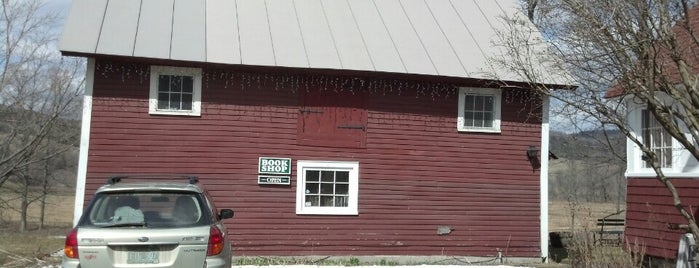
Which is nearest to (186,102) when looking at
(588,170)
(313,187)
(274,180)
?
(274,180)

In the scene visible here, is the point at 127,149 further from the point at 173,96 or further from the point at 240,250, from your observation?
the point at 240,250

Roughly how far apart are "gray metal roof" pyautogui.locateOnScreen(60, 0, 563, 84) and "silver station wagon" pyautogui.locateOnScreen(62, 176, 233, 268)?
5.68 meters

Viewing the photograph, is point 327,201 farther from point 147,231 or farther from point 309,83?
point 147,231

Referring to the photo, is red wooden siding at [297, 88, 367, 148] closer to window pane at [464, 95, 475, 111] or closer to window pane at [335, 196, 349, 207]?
window pane at [335, 196, 349, 207]

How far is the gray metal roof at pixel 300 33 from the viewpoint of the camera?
12938 mm

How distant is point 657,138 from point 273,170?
7983 mm

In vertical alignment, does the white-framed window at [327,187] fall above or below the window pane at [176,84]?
below

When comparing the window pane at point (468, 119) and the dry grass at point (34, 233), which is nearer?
the dry grass at point (34, 233)

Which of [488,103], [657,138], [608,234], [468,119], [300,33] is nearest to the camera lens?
[300,33]

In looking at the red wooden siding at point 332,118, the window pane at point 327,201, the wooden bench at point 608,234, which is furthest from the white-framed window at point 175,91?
the wooden bench at point 608,234

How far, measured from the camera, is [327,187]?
13.7 meters

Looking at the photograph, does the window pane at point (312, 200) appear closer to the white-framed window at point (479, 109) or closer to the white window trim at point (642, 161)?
the white-framed window at point (479, 109)

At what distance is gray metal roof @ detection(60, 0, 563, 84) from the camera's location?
12938mm

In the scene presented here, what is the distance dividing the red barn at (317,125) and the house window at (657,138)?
7.52 feet
